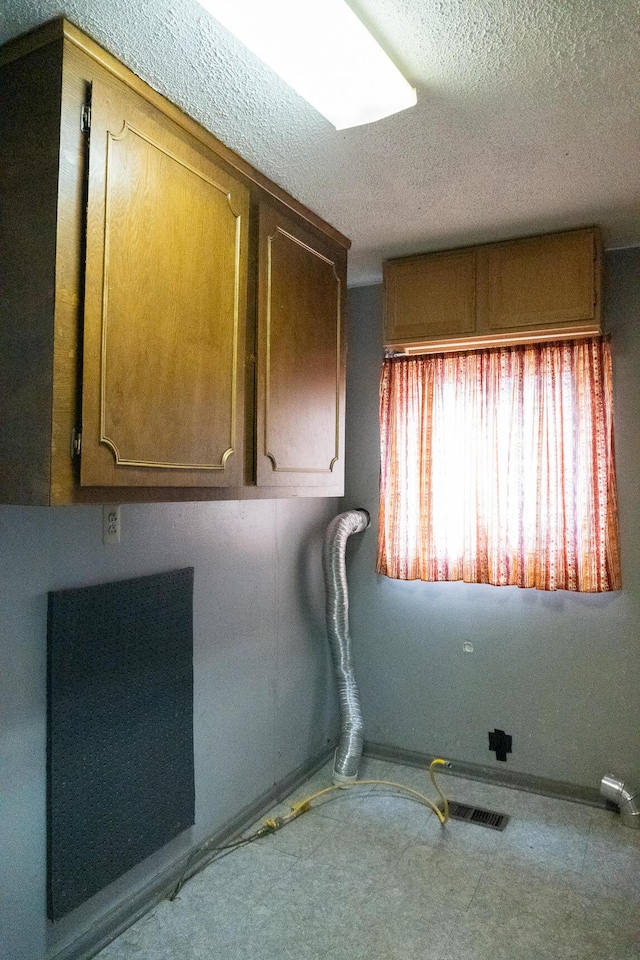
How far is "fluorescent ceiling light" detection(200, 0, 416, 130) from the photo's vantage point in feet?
4.20

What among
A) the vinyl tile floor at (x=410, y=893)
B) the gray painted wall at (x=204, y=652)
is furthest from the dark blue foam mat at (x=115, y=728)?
the vinyl tile floor at (x=410, y=893)

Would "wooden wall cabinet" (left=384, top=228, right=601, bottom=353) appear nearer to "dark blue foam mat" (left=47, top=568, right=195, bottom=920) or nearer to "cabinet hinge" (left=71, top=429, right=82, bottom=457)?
"dark blue foam mat" (left=47, top=568, right=195, bottom=920)

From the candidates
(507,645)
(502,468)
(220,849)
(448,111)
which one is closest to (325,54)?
(448,111)

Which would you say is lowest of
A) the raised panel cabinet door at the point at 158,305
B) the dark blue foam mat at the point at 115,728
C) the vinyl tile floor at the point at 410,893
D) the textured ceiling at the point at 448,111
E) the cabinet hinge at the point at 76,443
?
the vinyl tile floor at the point at 410,893

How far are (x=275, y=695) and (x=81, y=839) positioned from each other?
42.4 inches

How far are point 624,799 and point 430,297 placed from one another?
220 centimetres

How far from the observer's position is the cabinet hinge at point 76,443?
1.34 meters

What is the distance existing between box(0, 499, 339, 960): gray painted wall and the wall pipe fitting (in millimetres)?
1284

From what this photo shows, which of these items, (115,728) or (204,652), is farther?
(204,652)

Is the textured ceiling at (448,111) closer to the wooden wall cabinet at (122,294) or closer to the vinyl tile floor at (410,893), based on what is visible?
the wooden wall cabinet at (122,294)

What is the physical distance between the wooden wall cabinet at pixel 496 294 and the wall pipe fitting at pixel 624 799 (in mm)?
1827

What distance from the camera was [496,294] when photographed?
101 inches

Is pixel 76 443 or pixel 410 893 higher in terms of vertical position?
pixel 76 443

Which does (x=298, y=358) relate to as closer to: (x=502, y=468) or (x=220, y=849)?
(x=502, y=468)
